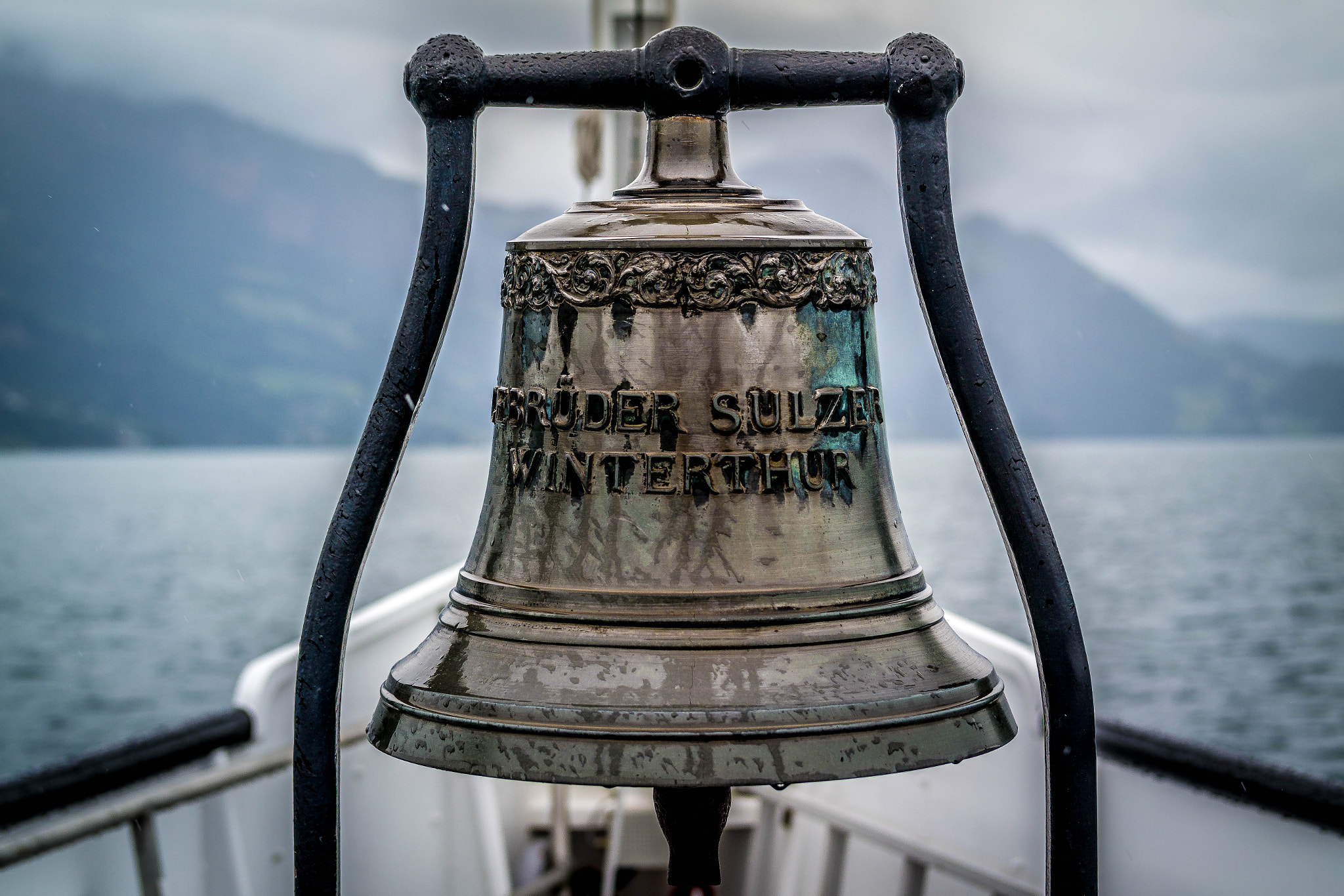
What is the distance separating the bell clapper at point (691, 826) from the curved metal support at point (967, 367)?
425mm

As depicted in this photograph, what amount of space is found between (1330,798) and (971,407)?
1.41m

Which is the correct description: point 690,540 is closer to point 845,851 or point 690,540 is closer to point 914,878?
point 914,878

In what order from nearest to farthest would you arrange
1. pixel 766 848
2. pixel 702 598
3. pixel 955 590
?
pixel 702 598 → pixel 766 848 → pixel 955 590

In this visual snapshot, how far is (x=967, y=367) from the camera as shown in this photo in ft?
5.69

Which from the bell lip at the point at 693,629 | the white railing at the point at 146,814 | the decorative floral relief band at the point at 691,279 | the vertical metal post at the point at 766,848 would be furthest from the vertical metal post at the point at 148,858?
the decorative floral relief band at the point at 691,279

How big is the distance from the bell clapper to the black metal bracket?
0.41 metres

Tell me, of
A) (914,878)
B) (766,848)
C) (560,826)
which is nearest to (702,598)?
(914,878)

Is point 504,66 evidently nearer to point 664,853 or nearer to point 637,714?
point 637,714

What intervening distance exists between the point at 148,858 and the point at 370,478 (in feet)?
5.99

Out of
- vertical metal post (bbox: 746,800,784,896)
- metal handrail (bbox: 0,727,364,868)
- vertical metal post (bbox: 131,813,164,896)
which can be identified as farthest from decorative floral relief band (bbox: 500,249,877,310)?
vertical metal post (bbox: 746,800,784,896)

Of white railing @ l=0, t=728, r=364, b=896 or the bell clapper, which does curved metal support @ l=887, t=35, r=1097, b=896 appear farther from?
white railing @ l=0, t=728, r=364, b=896

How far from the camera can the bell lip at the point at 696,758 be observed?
4.99 feet

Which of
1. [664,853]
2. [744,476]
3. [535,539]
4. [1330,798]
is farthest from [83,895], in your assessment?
[1330,798]

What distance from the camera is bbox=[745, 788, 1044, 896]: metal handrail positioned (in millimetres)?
3348
